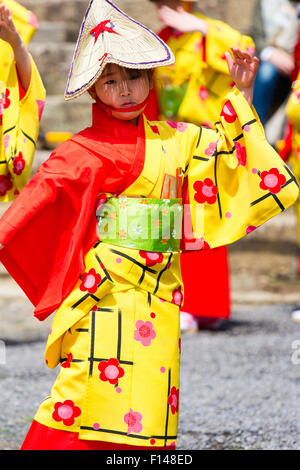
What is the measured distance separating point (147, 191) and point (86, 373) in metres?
0.53

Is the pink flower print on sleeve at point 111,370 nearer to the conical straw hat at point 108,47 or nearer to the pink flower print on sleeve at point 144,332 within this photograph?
the pink flower print on sleeve at point 144,332

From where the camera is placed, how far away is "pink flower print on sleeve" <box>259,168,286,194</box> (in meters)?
2.58

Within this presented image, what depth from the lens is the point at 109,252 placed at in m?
2.41

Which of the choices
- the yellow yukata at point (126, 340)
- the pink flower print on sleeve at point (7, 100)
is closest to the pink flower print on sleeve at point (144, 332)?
the yellow yukata at point (126, 340)

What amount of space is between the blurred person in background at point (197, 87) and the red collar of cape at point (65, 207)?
204cm

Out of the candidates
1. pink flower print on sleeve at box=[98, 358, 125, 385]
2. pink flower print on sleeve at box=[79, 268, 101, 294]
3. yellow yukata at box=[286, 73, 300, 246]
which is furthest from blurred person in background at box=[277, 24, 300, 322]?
pink flower print on sleeve at box=[98, 358, 125, 385]

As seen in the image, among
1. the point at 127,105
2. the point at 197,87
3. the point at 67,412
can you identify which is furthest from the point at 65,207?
the point at 197,87

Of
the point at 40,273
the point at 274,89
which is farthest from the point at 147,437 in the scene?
the point at 274,89

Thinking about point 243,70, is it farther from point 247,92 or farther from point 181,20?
point 181,20

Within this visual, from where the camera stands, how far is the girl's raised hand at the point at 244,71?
2.58 meters

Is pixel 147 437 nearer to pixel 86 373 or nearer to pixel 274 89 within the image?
pixel 86 373

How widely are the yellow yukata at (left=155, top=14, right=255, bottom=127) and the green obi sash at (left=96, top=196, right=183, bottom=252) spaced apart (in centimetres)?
241

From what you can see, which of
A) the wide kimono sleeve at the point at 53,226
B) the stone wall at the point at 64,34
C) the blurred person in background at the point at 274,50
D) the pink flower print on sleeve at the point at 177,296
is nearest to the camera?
the wide kimono sleeve at the point at 53,226

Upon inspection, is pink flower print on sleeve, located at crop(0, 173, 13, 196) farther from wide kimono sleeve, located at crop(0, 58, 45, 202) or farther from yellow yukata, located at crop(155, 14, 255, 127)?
yellow yukata, located at crop(155, 14, 255, 127)
